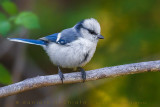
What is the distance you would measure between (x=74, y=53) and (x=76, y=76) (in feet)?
0.90

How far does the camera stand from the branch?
7.37 feet

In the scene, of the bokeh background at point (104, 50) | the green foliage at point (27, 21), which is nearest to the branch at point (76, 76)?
the green foliage at point (27, 21)

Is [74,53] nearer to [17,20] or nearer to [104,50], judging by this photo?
[17,20]

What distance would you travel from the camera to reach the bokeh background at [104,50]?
322cm

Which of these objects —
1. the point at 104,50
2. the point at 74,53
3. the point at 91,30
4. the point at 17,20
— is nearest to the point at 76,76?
the point at 74,53

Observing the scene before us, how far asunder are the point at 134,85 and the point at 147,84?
0.15m

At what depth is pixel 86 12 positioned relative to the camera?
3.61 m

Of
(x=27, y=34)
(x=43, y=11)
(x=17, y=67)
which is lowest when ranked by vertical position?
(x=17, y=67)

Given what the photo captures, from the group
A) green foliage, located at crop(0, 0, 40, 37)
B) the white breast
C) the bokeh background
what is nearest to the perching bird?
the white breast

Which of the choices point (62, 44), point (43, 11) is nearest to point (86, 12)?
point (43, 11)

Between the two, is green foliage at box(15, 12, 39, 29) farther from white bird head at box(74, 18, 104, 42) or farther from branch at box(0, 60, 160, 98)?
white bird head at box(74, 18, 104, 42)

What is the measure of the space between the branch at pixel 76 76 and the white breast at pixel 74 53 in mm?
223

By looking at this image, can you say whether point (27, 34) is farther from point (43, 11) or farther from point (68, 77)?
point (68, 77)

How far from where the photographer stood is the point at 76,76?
244 centimetres
